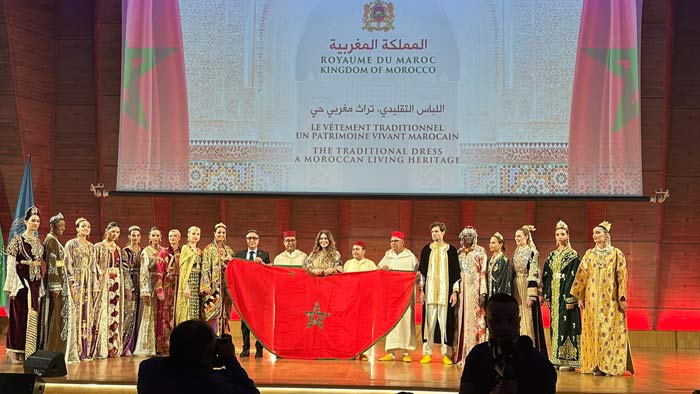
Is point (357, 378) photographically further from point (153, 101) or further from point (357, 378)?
point (153, 101)

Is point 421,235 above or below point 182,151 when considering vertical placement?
below

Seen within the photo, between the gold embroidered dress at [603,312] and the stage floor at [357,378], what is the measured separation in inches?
7.2

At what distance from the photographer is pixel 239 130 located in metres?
7.35

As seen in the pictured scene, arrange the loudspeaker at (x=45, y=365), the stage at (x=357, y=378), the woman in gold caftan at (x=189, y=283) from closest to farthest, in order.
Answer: the loudspeaker at (x=45, y=365) → the stage at (x=357, y=378) → the woman in gold caftan at (x=189, y=283)

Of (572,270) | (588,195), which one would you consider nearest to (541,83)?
(588,195)

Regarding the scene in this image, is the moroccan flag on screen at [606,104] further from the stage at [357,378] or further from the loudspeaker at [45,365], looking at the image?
the loudspeaker at [45,365]

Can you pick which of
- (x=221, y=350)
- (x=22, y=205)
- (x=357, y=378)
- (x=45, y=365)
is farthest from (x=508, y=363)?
(x=22, y=205)

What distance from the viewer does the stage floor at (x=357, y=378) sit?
17.7ft

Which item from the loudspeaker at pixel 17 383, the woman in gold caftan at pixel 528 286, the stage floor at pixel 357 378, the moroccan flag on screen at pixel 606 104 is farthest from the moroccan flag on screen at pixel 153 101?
the loudspeaker at pixel 17 383

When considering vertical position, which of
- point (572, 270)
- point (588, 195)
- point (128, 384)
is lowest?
point (128, 384)

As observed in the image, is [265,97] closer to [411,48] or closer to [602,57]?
[411,48]

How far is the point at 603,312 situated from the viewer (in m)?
6.61

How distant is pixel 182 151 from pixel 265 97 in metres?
0.95

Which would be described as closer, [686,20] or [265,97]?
[265,97]
